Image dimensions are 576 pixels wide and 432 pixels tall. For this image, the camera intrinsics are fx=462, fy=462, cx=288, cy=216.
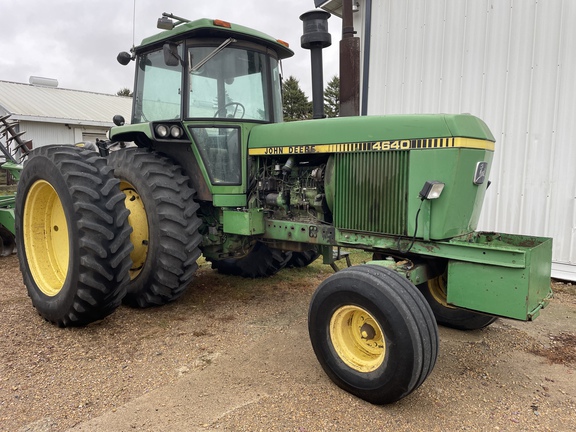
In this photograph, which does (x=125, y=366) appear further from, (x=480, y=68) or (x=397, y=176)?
(x=480, y=68)

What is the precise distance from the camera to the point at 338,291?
2904 mm

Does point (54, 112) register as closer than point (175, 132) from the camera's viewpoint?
No

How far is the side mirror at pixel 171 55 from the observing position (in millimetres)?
3959


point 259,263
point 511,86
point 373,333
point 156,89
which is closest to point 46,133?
point 156,89

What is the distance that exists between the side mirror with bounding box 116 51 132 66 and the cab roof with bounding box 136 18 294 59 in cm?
33

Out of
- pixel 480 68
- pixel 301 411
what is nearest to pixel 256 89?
pixel 301 411

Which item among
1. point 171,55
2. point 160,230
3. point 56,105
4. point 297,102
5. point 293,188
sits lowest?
point 160,230

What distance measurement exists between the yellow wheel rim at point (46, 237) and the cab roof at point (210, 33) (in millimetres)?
1754

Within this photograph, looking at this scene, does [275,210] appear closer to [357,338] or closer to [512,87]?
[357,338]

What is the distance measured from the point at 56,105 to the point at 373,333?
19.0 metres

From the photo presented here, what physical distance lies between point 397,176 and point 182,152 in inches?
83.7

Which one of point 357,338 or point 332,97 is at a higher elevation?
point 332,97

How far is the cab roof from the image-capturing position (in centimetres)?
405

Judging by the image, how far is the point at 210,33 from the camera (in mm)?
4145
